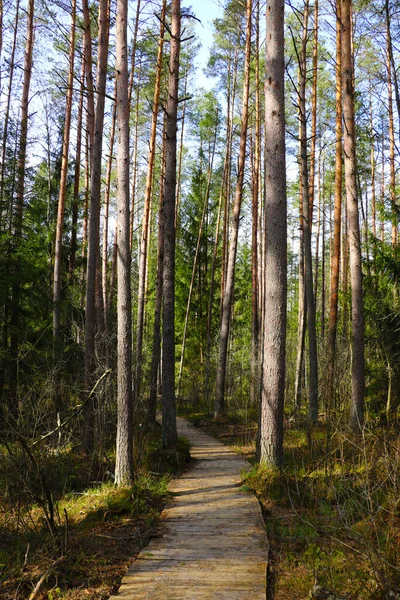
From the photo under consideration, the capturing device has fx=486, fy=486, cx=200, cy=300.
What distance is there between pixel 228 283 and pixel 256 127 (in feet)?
21.9

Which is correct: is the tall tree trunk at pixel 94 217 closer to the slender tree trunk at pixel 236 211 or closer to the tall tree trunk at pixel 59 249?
the tall tree trunk at pixel 59 249

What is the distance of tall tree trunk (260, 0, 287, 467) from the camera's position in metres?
6.70

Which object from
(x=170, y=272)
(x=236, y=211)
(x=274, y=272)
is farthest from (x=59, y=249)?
(x=274, y=272)

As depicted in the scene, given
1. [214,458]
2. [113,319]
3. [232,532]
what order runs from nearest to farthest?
[232,532] → [214,458] → [113,319]

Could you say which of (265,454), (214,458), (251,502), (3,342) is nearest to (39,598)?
(251,502)

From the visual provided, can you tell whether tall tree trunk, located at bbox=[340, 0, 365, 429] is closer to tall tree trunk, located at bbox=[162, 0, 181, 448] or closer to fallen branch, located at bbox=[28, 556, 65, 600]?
tall tree trunk, located at bbox=[162, 0, 181, 448]

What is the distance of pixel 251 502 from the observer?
6.08 meters

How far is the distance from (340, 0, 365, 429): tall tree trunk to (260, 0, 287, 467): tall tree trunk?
10.6 ft

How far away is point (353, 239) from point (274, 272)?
3.91 metres

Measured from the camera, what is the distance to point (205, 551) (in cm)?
449

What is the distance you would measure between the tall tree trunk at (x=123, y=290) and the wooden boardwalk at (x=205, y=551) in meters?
0.93

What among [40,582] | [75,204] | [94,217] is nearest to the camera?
[40,582]

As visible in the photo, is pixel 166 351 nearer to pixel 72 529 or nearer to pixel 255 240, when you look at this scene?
pixel 72 529

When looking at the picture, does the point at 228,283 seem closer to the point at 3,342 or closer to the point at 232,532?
the point at 3,342
